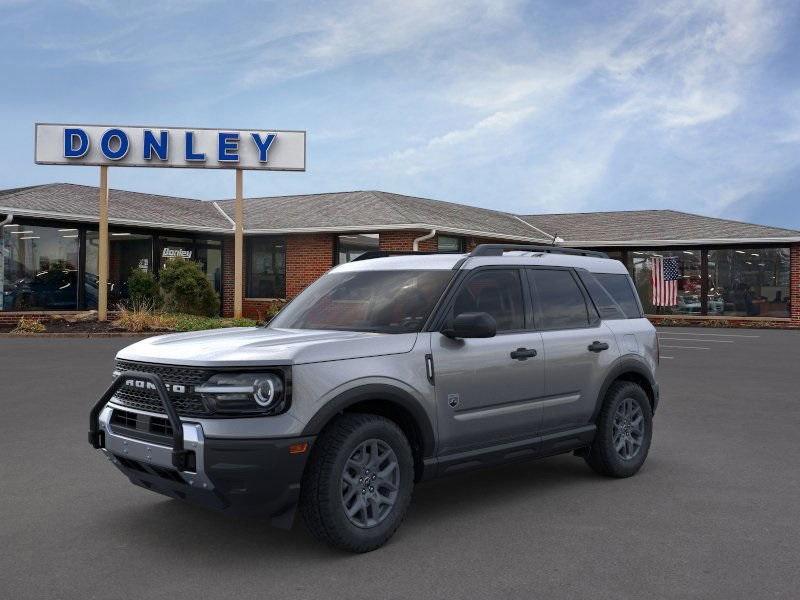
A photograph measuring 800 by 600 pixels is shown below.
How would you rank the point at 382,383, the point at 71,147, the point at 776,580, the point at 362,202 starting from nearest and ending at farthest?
the point at 776,580 < the point at 382,383 < the point at 71,147 < the point at 362,202

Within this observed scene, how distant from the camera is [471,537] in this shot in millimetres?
5031

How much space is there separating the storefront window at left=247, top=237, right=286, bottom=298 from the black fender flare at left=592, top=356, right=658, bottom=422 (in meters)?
21.9

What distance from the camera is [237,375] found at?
4.44 meters

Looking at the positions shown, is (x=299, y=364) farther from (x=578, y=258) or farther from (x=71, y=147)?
(x=71, y=147)

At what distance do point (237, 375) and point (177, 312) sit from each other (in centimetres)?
2158

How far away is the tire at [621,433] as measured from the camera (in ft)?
21.2

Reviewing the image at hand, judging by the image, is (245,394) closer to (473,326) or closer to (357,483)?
(357,483)

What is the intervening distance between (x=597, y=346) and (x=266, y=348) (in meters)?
2.97

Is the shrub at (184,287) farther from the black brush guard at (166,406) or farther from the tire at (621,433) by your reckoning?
the black brush guard at (166,406)

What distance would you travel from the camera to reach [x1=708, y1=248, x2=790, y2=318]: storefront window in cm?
2891

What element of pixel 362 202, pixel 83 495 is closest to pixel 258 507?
pixel 83 495

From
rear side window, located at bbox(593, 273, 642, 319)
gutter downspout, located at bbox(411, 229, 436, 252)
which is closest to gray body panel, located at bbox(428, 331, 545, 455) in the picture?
rear side window, located at bbox(593, 273, 642, 319)

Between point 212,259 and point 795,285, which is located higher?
point 212,259

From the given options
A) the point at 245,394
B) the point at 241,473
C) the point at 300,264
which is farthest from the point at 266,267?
the point at 241,473
